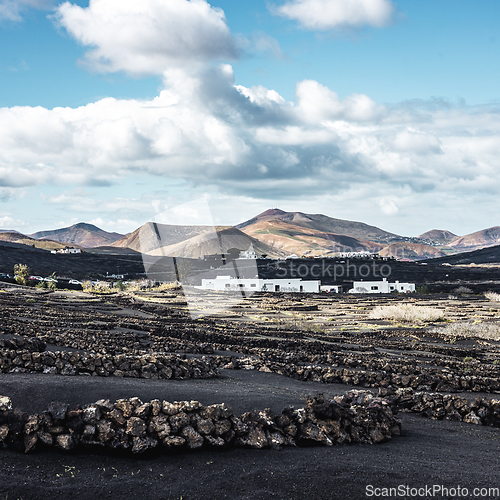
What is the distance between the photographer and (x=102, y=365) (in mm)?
9555

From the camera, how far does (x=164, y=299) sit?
58.2m

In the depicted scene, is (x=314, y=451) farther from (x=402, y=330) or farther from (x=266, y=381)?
(x=402, y=330)

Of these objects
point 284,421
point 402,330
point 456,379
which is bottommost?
point 402,330

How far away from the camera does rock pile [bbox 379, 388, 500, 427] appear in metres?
8.56

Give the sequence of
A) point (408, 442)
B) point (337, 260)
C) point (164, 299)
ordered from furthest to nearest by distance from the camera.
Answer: point (337, 260)
point (164, 299)
point (408, 442)

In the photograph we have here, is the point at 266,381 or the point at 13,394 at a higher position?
the point at 13,394

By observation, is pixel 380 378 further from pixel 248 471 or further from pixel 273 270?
pixel 273 270

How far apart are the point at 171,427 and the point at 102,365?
184 inches

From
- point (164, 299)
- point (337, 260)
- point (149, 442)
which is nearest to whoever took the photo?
point (149, 442)

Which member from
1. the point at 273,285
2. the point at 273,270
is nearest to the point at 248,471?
the point at 273,285

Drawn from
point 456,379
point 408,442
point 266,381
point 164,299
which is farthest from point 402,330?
point 164,299

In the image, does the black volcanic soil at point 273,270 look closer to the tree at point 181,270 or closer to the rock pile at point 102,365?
the tree at point 181,270

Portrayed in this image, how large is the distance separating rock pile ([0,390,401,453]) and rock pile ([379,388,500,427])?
281cm

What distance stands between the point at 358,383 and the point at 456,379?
8.73ft
